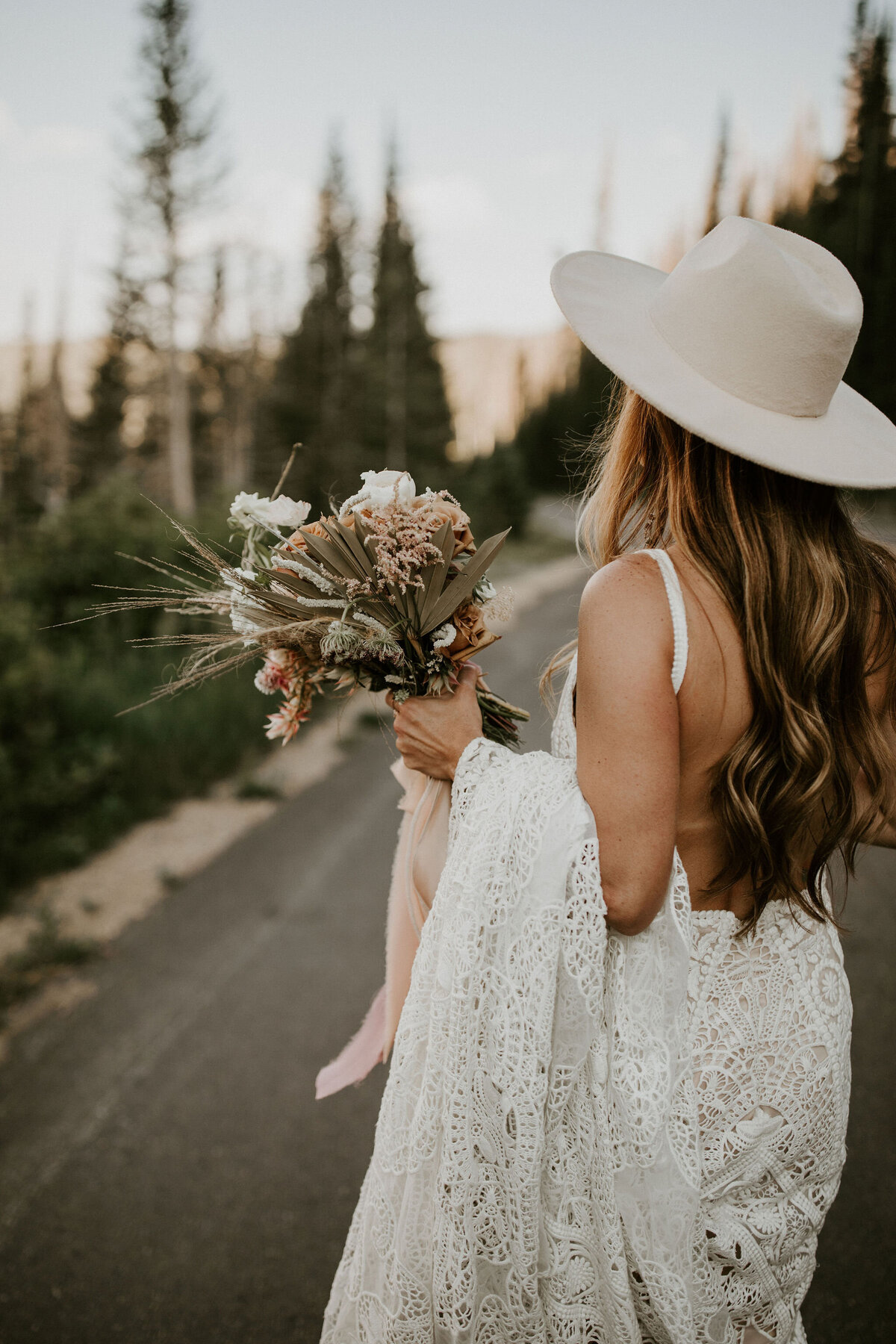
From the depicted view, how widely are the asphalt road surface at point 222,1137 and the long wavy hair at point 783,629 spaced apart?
26.7 inches

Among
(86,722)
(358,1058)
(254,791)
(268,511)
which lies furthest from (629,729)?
(86,722)

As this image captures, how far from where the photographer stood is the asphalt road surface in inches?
96.2

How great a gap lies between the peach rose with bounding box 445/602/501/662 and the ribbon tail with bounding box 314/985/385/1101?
891 mm

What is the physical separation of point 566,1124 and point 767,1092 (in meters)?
0.39

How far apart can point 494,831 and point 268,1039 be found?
2689mm

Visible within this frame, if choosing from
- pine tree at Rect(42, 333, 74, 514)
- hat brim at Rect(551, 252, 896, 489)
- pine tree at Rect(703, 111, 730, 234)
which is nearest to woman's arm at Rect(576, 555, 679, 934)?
hat brim at Rect(551, 252, 896, 489)

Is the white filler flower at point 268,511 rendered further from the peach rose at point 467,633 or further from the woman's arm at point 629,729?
the woman's arm at point 629,729

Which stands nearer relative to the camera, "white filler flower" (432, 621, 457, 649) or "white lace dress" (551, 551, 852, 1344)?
"white lace dress" (551, 551, 852, 1344)

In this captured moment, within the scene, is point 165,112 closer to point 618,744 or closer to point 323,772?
point 323,772

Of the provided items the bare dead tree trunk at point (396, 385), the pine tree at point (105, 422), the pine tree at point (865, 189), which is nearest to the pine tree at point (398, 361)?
the bare dead tree trunk at point (396, 385)

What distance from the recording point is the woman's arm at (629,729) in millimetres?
1267

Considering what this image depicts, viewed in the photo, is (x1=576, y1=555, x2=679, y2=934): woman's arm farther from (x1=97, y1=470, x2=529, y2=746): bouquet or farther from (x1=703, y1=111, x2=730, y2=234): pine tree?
(x1=703, y1=111, x2=730, y2=234): pine tree

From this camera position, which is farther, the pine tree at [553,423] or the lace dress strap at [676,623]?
the pine tree at [553,423]

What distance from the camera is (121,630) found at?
8508mm
